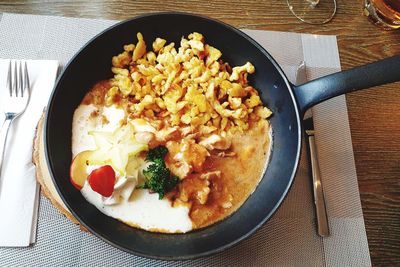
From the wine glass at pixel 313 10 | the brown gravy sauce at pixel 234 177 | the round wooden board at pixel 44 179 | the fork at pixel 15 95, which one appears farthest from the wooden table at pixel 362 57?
the round wooden board at pixel 44 179

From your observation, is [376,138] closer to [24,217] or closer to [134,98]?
[134,98]

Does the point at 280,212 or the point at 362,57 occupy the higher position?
the point at 362,57

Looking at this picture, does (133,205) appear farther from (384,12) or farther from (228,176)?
(384,12)

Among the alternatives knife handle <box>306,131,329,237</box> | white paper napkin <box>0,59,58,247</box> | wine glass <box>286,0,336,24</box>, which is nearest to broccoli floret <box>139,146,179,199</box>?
white paper napkin <box>0,59,58,247</box>

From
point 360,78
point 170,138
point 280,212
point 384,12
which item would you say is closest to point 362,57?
point 384,12

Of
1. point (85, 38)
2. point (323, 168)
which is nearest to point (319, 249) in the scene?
point (323, 168)

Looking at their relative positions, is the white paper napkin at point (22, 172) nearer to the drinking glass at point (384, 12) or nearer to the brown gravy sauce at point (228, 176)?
the brown gravy sauce at point (228, 176)
